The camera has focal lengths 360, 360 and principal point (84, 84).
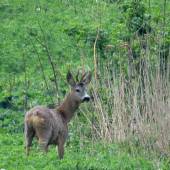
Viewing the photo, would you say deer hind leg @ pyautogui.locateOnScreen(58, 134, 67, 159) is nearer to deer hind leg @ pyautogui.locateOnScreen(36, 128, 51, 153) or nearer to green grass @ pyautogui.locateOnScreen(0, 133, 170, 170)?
green grass @ pyautogui.locateOnScreen(0, 133, 170, 170)

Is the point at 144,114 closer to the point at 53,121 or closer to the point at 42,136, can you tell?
the point at 53,121

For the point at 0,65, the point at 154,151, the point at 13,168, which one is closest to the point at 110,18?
the point at 0,65

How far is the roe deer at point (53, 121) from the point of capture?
5715 millimetres

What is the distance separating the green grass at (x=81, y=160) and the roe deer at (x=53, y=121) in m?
0.24

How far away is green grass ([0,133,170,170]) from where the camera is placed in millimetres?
5062

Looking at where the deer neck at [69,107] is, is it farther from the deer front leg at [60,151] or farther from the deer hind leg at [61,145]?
the deer front leg at [60,151]

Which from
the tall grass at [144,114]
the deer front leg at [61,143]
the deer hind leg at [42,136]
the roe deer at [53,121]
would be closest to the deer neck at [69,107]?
the roe deer at [53,121]

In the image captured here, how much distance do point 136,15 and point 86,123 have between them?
2.53 metres

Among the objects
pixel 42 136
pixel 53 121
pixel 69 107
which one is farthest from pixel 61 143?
pixel 69 107

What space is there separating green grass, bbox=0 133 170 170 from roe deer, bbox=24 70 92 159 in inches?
9.5

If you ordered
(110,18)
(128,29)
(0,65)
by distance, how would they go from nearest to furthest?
(128,29), (0,65), (110,18)

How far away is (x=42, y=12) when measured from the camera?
16750 mm

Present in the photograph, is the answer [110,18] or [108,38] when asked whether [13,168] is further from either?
[110,18]

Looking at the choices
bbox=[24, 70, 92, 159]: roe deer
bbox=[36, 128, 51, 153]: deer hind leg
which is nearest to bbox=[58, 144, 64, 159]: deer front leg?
bbox=[24, 70, 92, 159]: roe deer
